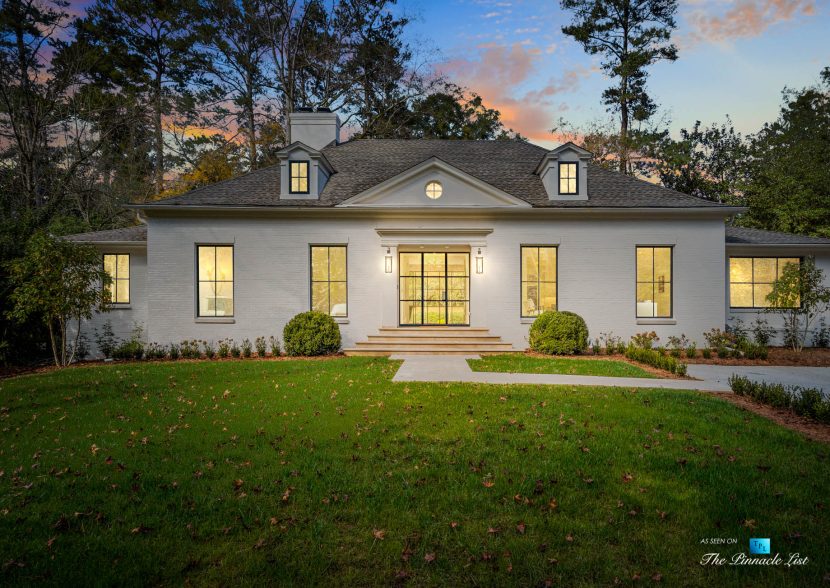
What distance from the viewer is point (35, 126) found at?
A: 777 inches

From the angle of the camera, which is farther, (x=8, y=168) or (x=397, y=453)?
(x=8, y=168)

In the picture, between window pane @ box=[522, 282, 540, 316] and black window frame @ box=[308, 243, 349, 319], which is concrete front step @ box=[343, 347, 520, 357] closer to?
Result: black window frame @ box=[308, 243, 349, 319]

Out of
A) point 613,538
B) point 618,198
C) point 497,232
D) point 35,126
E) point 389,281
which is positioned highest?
point 35,126

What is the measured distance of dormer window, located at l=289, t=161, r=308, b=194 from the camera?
48.6 ft

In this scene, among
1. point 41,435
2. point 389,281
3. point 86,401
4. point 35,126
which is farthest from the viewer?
point 35,126

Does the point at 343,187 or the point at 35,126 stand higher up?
the point at 35,126

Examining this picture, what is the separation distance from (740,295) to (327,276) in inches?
558

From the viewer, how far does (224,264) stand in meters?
14.4

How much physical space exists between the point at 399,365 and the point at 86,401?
6194 mm

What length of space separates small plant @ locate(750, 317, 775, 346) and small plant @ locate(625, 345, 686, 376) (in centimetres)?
576

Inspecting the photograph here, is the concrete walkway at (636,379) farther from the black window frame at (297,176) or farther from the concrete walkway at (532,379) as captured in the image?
the black window frame at (297,176)

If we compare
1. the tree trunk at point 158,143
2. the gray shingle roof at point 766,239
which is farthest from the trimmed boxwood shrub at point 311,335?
the tree trunk at point 158,143

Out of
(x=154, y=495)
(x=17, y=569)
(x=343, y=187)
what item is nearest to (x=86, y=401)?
(x=154, y=495)

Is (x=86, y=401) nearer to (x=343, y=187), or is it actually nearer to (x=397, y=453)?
(x=397, y=453)
